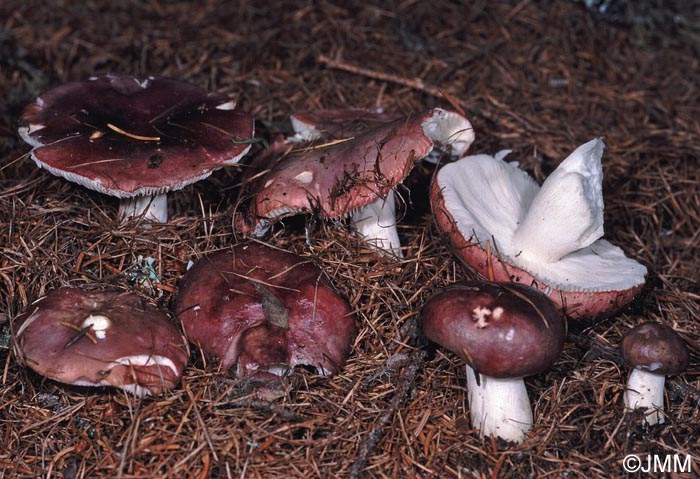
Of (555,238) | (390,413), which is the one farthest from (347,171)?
(390,413)

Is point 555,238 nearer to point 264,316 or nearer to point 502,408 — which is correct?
point 502,408

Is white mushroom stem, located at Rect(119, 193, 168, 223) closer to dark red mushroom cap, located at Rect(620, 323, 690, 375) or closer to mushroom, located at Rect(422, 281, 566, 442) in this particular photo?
mushroom, located at Rect(422, 281, 566, 442)

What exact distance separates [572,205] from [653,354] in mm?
681

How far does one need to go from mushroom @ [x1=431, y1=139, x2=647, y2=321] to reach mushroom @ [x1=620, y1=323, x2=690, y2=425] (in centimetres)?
25

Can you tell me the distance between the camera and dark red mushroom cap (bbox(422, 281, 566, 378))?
236cm

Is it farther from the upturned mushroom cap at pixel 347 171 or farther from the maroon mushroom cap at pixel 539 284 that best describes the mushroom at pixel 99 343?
the maroon mushroom cap at pixel 539 284

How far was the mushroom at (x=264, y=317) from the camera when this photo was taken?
2.71 meters

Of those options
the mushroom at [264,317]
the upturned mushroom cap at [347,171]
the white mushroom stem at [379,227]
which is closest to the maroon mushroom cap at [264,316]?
the mushroom at [264,317]

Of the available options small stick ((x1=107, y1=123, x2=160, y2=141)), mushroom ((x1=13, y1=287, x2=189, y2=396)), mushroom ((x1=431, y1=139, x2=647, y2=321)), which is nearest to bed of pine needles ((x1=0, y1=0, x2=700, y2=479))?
mushroom ((x1=13, y1=287, x2=189, y2=396))

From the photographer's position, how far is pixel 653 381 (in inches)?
105

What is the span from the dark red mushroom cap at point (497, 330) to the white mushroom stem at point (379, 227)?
2.85 ft

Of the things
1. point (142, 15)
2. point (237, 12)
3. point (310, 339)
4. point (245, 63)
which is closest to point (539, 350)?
point (310, 339)

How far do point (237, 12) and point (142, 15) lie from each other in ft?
2.50

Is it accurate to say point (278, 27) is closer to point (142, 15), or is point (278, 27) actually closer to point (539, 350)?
point (142, 15)
